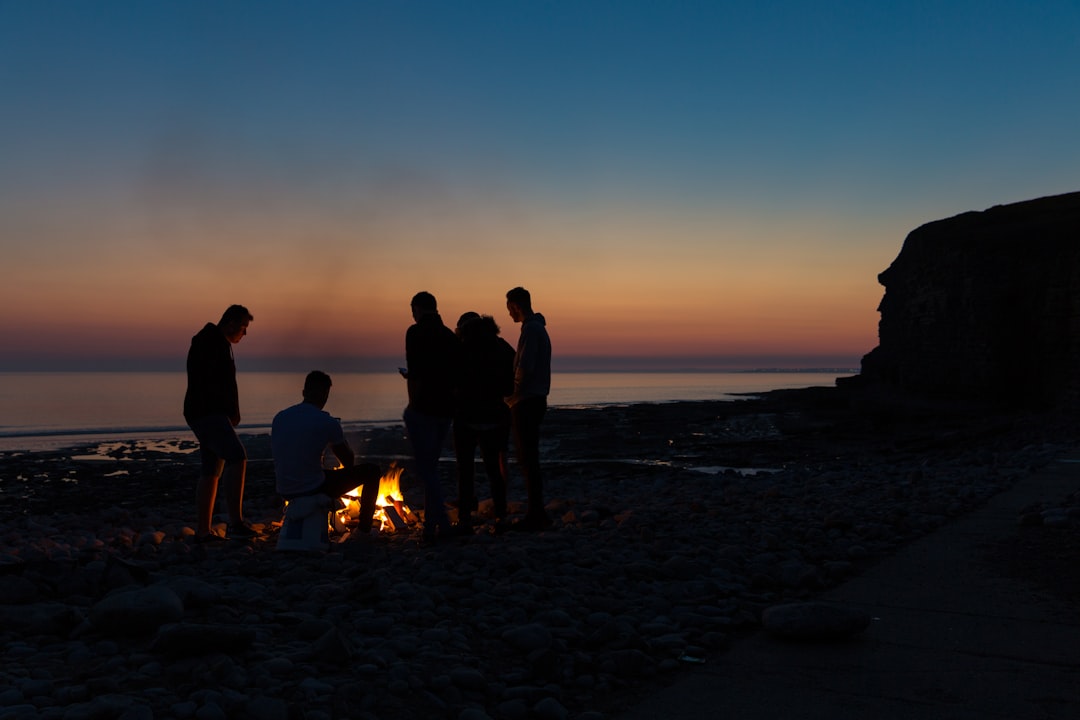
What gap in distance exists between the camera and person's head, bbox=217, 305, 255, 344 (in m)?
7.00

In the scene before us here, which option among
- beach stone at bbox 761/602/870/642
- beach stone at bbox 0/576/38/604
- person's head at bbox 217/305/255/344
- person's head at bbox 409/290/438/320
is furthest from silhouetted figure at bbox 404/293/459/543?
beach stone at bbox 761/602/870/642

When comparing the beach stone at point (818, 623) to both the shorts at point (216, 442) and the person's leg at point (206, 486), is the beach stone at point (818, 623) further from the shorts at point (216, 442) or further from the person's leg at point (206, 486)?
the person's leg at point (206, 486)

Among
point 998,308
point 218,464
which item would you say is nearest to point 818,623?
point 218,464

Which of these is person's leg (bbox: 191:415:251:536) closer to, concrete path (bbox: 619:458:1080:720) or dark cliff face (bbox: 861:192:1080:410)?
concrete path (bbox: 619:458:1080:720)

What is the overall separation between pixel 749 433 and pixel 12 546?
24.4 m

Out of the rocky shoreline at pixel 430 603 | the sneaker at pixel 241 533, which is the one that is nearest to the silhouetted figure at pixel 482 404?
the rocky shoreline at pixel 430 603

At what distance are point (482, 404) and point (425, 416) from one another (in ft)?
1.80

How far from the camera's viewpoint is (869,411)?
35031 mm

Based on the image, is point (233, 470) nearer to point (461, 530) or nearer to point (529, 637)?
point (461, 530)

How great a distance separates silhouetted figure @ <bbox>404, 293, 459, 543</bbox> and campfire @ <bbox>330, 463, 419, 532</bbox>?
853 millimetres

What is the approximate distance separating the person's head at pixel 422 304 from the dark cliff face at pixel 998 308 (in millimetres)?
25410

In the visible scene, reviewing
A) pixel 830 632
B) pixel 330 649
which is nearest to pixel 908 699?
pixel 830 632

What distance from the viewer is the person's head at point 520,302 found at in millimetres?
7449

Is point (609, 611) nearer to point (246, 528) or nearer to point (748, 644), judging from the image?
point (748, 644)
